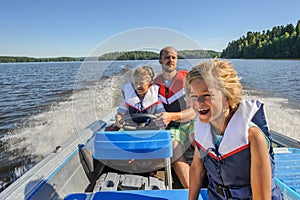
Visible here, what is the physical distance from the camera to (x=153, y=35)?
1443 millimetres

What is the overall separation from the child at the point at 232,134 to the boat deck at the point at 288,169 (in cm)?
40

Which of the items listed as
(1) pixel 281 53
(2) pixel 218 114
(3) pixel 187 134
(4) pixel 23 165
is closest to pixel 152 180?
(3) pixel 187 134

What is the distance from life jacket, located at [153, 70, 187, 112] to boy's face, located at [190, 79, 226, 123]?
1.25m

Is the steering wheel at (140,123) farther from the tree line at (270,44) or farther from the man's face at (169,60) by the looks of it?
the tree line at (270,44)

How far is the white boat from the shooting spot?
1.29 m

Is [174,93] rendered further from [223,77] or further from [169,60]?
[223,77]

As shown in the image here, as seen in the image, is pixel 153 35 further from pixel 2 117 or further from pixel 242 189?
pixel 2 117

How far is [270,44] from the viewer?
1535 inches

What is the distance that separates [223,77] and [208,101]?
110 mm

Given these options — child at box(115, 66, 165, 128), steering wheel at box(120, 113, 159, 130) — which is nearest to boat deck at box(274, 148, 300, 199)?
steering wheel at box(120, 113, 159, 130)

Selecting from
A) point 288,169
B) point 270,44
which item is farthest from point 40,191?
point 270,44

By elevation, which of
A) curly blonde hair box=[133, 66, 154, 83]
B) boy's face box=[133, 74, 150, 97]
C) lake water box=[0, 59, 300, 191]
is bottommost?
lake water box=[0, 59, 300, 191]

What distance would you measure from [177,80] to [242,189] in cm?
146

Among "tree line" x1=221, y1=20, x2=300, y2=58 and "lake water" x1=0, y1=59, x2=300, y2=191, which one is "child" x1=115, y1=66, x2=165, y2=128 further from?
"tree line" x1=221, y1=20, x2=300, y2=58
